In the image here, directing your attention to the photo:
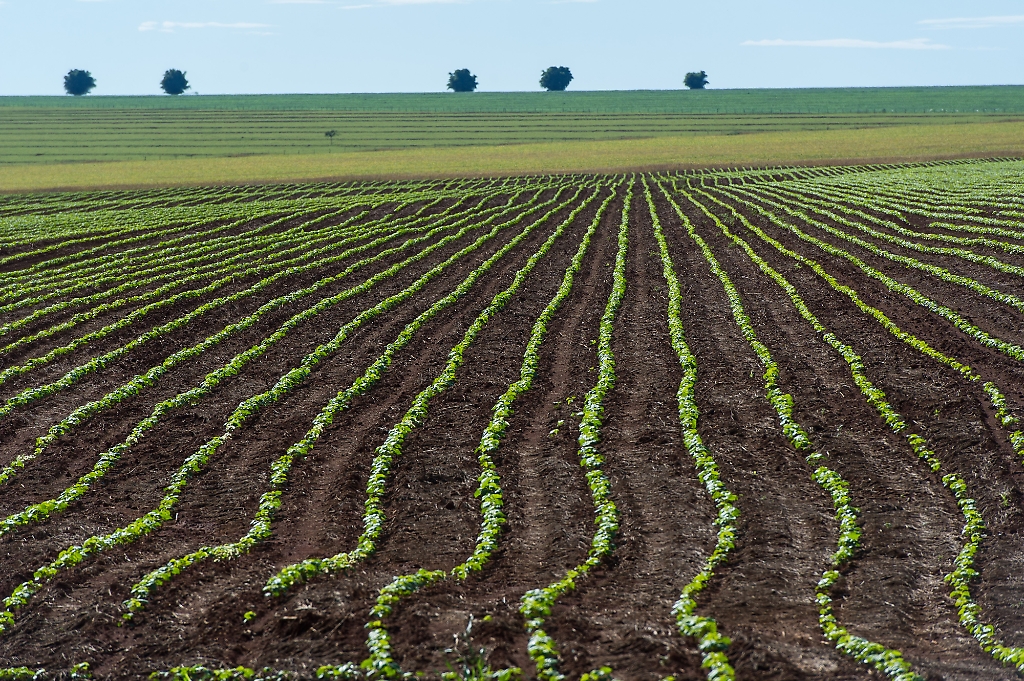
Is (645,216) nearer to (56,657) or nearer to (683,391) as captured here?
(683,391)

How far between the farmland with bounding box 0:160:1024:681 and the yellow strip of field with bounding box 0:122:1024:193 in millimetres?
51233

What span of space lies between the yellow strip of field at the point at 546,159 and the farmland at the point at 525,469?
5123cm

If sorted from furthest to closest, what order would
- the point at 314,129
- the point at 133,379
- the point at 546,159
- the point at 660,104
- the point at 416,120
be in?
the point at 660,104
the point at 416,120
the point at 314,129
the point at 546,159
the point at 133,379

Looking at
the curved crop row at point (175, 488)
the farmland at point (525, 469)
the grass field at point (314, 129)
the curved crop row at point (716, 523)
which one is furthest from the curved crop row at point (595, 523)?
the grass field at point (314, 129)

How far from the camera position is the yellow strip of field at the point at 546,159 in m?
77.2

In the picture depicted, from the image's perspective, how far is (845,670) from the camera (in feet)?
26.7

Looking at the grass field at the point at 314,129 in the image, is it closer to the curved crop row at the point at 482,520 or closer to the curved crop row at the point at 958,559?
the curved crop row at the point at 482,520

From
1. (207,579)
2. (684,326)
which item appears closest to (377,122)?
(684,326)

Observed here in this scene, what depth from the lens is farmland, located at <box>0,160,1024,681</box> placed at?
8.93m

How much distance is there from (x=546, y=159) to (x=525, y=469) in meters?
78.3

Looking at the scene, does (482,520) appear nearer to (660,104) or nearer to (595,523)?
(595,523)

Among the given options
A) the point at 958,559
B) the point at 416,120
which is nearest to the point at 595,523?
the point at 958,559

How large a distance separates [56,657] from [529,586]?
4.87m

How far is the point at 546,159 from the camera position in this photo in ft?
291
